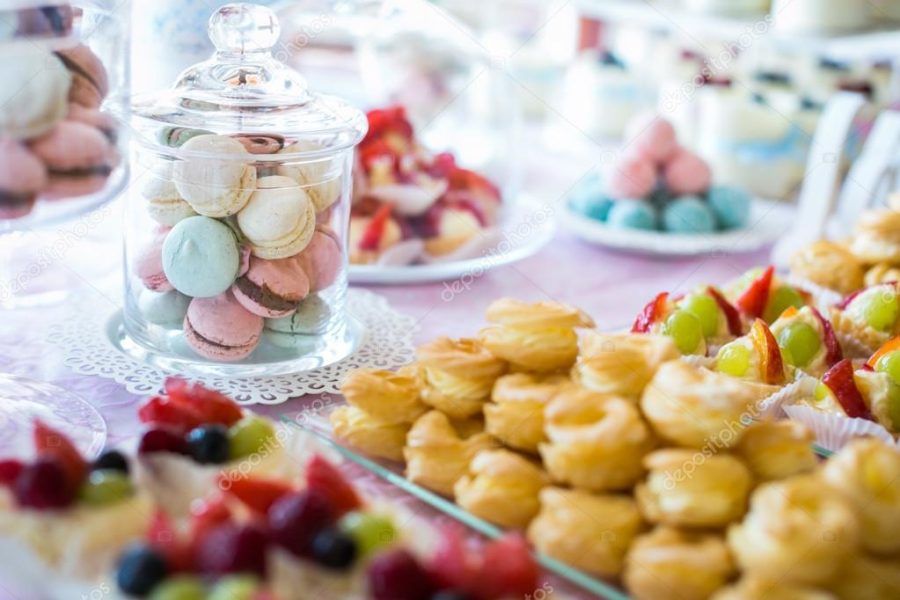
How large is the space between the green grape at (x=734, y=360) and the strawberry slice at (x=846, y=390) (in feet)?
0.21

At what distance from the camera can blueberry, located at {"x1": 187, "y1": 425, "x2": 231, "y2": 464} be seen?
0.65 meters

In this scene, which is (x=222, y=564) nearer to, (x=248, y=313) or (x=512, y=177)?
(x=248, y=313)

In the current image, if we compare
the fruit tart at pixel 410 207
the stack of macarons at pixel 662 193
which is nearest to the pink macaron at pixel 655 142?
the stack of macarons at pixel 662 193

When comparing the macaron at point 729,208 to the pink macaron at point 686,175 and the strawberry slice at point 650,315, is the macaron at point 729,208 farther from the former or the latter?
the strawberry slice at point 650,315

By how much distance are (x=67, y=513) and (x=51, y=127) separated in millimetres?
485

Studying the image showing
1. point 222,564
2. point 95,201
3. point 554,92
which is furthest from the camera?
point 554,92

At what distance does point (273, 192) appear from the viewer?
880mm

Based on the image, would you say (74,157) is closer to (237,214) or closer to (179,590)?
(237,214)

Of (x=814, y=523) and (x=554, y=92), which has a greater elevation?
(x=814, y=523)

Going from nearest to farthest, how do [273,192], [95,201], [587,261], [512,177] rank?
[273,192]
[95,201]
[587,261]
[512,177]

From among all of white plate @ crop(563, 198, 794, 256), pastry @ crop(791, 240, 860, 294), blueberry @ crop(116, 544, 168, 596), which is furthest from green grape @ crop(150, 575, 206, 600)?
white plate @ crop(563, 198, 794, 256)

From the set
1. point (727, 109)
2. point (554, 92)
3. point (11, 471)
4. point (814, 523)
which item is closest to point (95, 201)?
point (11, 471)

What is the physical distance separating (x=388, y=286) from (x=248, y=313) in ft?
1.22

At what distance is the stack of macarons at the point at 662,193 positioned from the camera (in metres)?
1.48
